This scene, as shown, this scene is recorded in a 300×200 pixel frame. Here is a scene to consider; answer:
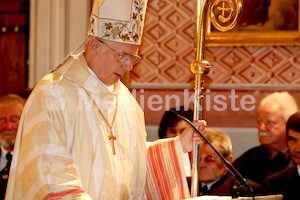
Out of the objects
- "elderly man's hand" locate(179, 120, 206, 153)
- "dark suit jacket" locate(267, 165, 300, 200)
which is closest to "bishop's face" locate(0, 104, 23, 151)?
"elderly man's hand" locate(179, 120, 206, 153)

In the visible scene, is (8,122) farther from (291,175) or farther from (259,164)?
(291,175)

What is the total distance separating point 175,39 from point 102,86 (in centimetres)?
258

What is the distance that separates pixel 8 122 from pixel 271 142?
2.34 metres

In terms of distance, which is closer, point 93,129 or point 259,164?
point 93,129

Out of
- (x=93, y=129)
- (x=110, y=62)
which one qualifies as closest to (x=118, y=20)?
(x=110, y=62)

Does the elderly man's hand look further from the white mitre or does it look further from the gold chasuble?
the white mitre

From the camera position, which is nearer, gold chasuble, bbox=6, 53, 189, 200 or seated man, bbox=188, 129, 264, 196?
gold chasuble, bbox=6, 53, 189, 200

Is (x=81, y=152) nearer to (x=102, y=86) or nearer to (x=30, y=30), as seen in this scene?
(x=102, y=86)

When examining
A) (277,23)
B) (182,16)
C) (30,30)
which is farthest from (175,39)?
(30,30)

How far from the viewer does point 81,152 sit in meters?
3.26

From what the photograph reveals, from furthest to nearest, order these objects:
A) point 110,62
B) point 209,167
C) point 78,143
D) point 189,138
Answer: point 209,167 < point 189,138 < point 110,62 < point 78,143

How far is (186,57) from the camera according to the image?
19.4 feet

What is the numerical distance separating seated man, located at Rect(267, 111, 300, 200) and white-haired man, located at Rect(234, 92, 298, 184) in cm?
45

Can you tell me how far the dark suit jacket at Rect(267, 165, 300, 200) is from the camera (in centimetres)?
427
